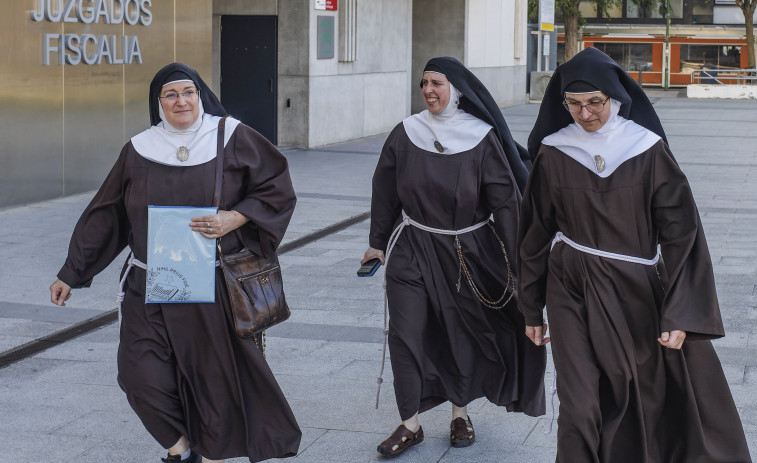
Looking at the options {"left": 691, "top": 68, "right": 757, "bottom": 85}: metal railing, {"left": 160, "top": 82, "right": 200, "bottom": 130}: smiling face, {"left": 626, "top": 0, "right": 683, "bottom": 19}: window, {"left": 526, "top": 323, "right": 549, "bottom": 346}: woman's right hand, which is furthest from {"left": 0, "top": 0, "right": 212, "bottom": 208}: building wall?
{"left": 626, "top": 0, "right": 683, "bottom": 19}: window

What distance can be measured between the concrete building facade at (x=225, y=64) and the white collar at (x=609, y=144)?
9.57 meters

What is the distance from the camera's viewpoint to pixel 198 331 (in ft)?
14.6

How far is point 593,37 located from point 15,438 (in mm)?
51606

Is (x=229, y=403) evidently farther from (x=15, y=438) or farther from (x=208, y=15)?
(x=208, y=15)

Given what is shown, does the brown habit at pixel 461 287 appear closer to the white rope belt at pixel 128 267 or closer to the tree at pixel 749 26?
the white rope belt at pixel 128 267

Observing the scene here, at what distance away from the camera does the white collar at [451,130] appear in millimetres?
5285

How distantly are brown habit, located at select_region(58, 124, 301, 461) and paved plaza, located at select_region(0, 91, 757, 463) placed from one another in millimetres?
133

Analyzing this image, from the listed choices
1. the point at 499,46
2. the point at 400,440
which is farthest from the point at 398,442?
the point at 499,46

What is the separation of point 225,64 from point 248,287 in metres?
16.0

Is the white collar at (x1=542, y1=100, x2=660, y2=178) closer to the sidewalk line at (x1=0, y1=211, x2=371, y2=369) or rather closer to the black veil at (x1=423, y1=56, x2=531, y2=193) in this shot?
the black veil at (x1=423, y1=56, x2=531, y2=193)

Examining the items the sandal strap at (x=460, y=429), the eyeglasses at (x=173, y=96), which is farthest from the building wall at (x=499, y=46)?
the eyeglasses at (x=173, y=96)

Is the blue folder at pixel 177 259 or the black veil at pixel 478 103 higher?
the black veil at pixel 478 103

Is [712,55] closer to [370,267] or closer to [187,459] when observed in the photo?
[370,267]

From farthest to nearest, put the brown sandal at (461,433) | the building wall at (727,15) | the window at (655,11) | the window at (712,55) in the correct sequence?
the window at (655,11) < the building wall at (727,15) < the window at (712,55) < the brown sandal at (461,433)
